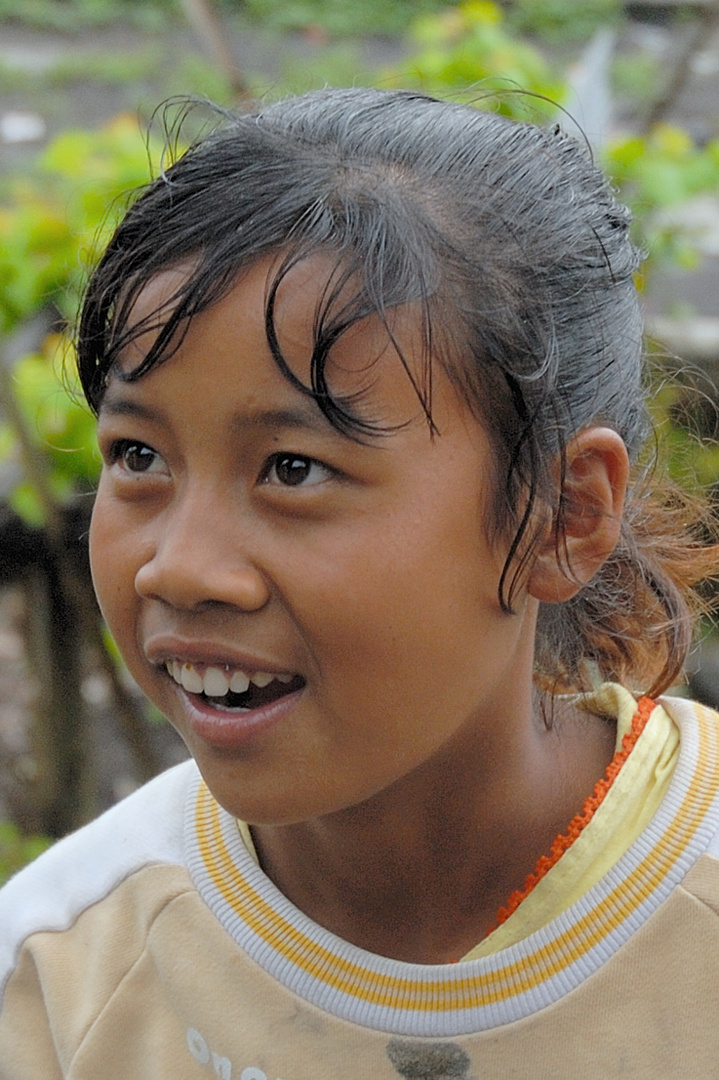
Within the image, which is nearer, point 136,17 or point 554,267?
point 554,267

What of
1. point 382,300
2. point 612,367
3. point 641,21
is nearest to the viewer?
point 382,300

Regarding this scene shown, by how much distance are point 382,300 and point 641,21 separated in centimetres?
794

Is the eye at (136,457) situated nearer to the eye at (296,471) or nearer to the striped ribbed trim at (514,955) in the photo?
the eye at (296,471)

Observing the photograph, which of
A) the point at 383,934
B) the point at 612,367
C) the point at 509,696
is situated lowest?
the point at 383,934

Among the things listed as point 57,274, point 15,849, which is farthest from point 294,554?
point 15,849

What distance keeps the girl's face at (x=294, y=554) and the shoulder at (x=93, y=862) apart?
0.41 meters

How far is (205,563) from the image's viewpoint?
4.53 feet

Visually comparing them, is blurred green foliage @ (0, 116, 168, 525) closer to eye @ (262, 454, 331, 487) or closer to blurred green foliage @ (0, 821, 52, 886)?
blurred green foliage @ (0, 821, 52, 886)

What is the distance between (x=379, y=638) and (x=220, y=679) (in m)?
0.18

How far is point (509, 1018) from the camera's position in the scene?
160 cm

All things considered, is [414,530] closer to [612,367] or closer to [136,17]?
[612,367]

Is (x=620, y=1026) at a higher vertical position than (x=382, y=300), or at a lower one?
lower

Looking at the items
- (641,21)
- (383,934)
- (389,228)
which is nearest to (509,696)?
(383,934)

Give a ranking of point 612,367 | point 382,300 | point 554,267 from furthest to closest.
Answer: point 612,367, point 554,267, point 382,300
